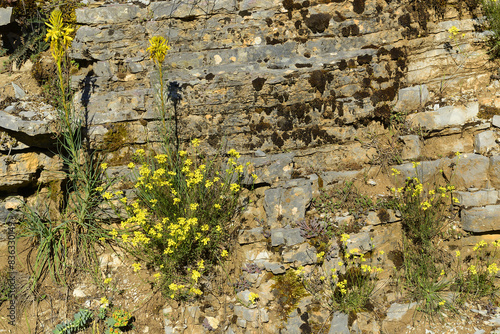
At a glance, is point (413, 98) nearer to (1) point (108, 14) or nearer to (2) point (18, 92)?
(1) point (108, 14)

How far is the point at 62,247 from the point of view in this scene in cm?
513

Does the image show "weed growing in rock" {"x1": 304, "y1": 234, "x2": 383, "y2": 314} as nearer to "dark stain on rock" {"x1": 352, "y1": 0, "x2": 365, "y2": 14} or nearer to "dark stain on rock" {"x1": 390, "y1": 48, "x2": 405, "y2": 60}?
"dark stain on rock" {"x1": 390, "y1": 48, "x2": 405, "y2": 60}

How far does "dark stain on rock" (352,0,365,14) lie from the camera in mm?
5926

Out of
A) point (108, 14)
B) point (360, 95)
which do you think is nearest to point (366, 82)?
point (360, 95)

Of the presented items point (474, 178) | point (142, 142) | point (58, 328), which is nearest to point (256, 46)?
point (142, 142)

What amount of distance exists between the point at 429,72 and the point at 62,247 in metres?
5.88

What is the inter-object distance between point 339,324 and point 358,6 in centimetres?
462

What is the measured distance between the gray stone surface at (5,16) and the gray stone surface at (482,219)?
729 cm

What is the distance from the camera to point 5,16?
5957 mm

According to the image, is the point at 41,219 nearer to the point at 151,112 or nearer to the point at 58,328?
the point at 58,328

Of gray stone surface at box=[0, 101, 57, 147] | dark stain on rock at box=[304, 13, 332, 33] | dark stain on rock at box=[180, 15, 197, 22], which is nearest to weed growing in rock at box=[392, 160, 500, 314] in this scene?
dark stain on rock at box=[304, 13, 332, 33]

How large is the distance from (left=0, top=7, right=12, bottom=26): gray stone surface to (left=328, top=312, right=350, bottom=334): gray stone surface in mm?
6405

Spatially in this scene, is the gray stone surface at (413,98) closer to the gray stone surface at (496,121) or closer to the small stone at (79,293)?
the gray stone surface at (496,121)

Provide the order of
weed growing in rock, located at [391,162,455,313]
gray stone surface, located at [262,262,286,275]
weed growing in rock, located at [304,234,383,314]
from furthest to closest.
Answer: gray stone surface, located at [262,262,286,275]
weed growing in rock, located at [391,162,455,313]
weed growing in rock, located at [304,234,383,314]
